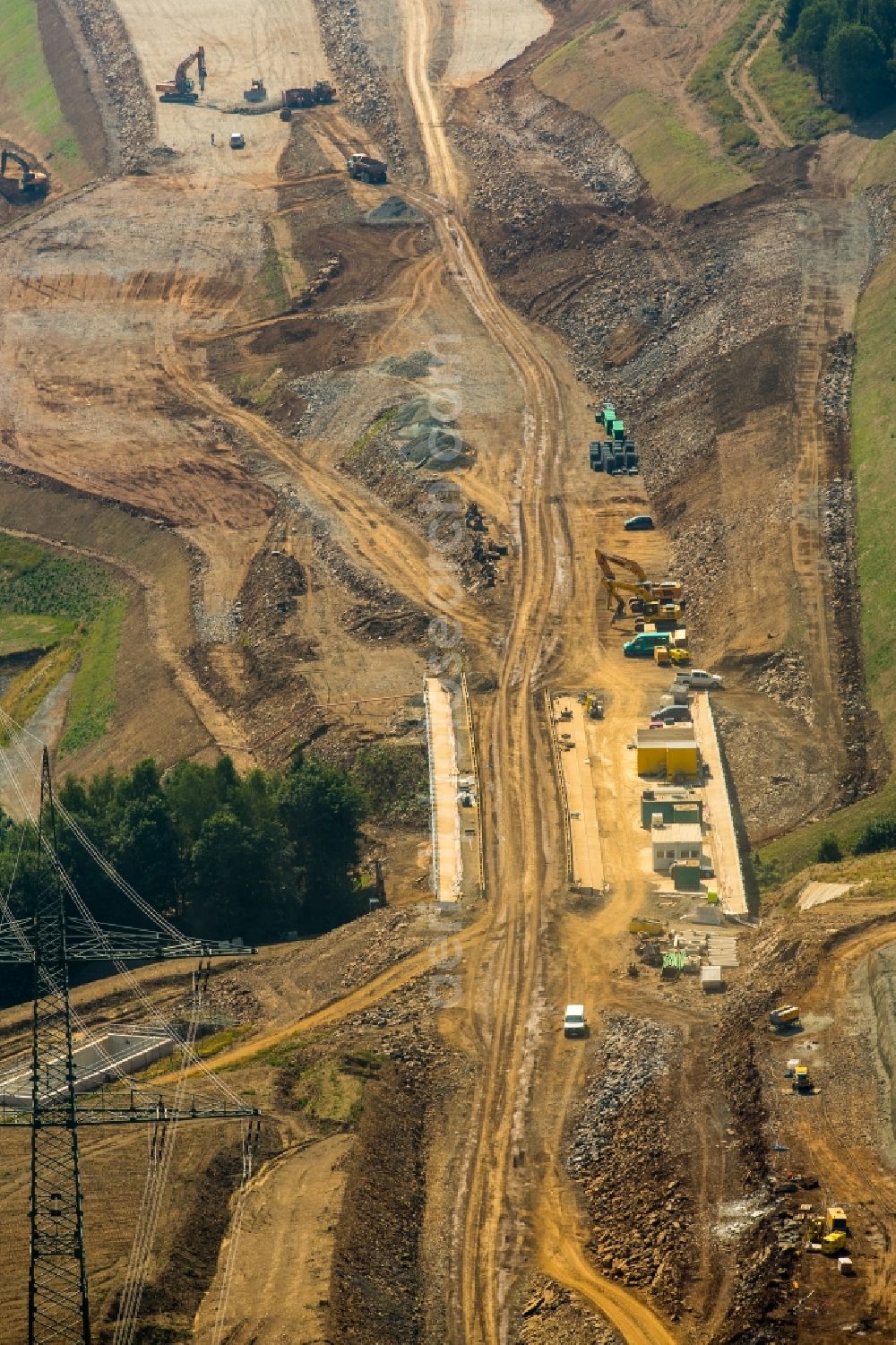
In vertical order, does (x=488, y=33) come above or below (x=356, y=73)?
above

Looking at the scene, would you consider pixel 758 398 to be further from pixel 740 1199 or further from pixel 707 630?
pixel 740 1199

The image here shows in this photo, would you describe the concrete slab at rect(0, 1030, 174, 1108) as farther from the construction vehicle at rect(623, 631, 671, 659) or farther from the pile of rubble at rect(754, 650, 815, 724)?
the construction vehicle at rect(623, 631, 671, 659)

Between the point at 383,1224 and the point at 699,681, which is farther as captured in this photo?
the point at 699,681

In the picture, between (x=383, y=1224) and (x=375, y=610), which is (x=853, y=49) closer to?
(x=375, y=610)

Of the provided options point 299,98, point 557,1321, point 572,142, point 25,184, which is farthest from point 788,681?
point 25,184

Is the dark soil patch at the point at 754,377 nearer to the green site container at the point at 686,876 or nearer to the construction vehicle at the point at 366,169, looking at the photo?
the green site container at the point at 686,876

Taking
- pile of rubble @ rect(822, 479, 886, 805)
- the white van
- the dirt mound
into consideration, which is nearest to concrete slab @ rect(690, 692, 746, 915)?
pile of rubble @ rect(822, 479, 886, 805)

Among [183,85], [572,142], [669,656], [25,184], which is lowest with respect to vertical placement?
[669,656]
